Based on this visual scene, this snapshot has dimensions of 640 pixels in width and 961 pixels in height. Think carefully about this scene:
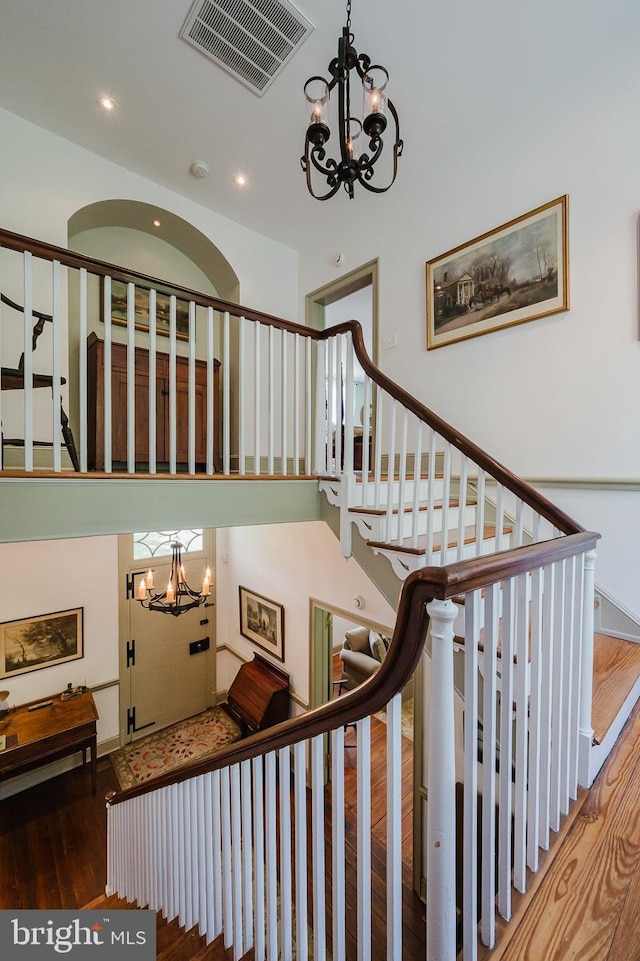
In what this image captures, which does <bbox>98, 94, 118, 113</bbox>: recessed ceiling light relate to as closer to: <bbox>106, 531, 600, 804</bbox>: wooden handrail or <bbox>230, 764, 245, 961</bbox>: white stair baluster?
<bbox>106, 531, 600, 804</bbox>: wooden handrail

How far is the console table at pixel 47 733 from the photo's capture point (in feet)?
11.1

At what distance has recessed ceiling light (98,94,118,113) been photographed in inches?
112

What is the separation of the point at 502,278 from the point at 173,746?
5.56 metres

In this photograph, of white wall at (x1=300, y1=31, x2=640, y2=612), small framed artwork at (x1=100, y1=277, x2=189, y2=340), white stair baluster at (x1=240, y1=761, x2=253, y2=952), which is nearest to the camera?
white stair baluster at (x1=240, y1=761, x2=253, y2=952)

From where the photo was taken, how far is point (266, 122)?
3.03 m

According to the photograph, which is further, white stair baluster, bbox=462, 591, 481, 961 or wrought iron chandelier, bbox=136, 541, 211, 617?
wrought iron chandelier, bbox=136, 541, 211, 617

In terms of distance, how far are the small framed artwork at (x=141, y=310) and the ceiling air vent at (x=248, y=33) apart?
1648mm

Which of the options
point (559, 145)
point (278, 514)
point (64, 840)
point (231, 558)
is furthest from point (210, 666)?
point (559, 145)

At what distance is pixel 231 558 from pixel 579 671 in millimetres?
4403

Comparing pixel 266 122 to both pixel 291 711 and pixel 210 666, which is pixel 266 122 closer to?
pixel 291 711

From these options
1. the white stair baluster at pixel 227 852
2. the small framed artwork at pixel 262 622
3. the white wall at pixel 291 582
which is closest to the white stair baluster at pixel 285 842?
the white stair baluster at pixel 227 852

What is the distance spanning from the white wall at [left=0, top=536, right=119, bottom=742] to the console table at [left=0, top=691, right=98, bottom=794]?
18 centimetres

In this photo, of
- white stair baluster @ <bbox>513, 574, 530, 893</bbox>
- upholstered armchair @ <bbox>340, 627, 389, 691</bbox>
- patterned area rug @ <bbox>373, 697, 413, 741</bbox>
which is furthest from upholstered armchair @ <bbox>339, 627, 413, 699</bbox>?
white stair baluster @ <bbox>513, 574, 530, 893</bbox>

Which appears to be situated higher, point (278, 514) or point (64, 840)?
point (278, 514)
